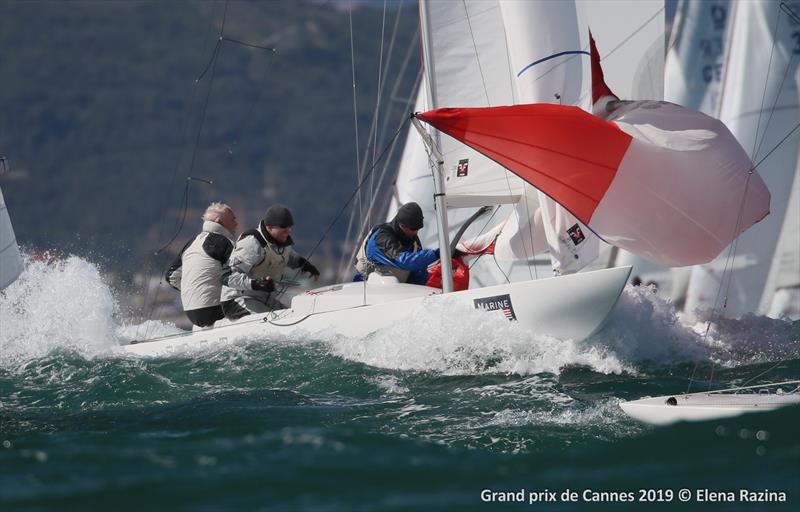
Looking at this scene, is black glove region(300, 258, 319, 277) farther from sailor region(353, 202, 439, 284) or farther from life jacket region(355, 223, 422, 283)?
sailor region(353, 202, 439, 284)

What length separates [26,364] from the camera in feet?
21.6

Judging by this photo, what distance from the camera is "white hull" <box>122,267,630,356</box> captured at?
5.76 metres

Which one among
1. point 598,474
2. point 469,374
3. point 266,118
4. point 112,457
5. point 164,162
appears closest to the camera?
point 598,474

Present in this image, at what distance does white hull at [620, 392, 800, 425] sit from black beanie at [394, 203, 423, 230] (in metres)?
2.27

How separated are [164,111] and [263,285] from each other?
46481 mm

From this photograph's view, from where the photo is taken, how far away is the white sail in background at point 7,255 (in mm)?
6566

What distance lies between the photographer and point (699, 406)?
181 inches

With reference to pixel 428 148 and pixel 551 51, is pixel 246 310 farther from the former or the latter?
pixel 551 51

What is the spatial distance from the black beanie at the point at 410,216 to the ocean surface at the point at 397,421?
0.83m

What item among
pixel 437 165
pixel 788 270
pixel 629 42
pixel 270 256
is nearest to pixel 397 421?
pixel 437 165

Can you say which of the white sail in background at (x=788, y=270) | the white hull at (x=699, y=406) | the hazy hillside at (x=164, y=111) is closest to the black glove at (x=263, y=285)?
the white hull at (x=699, y=406)

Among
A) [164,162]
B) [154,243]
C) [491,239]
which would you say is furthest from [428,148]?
[164,162]

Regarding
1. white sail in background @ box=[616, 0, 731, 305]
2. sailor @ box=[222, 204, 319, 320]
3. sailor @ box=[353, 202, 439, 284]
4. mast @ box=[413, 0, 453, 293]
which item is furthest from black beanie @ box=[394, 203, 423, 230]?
white sail in background @ box=[616, 0, 731, 305]

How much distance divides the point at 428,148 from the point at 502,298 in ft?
3.52
